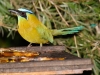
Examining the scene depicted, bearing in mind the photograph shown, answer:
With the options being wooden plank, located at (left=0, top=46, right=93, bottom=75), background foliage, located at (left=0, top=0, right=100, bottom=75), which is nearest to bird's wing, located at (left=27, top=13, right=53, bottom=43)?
background foliage, located at (left=0, top=0, right=100, bottom=75)

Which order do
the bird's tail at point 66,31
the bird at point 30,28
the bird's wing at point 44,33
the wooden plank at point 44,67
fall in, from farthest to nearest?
the bird's tail at point 66,31, the bird's wing at point 44,33, the bird at point 30,28, the wooden plank at point 44,67

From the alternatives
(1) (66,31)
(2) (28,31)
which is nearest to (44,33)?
(2) (28,31)

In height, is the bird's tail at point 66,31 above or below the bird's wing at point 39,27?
below

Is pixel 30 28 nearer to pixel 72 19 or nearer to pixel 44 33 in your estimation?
pixel 44 33

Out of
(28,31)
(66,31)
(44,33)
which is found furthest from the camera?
(66,31)

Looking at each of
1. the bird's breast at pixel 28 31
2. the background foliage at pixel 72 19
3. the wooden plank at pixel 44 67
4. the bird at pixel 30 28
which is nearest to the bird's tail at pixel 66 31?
the background foliage at pixel 72 19

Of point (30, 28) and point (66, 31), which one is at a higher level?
point (30, 28)

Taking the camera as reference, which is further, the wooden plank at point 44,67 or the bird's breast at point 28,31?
the bird's breast at point 28,31

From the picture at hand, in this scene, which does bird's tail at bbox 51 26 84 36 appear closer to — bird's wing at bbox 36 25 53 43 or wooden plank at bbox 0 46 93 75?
bird's wing at bbox 36 25 53 43

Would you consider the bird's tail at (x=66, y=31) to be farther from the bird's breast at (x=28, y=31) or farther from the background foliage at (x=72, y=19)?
the bird's breast at (x=28, y=31)
